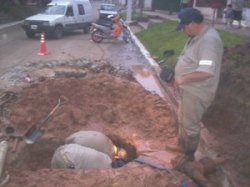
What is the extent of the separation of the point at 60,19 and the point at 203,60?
2064cm

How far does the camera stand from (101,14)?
39281 mm

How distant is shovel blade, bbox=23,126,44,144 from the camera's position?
783 cm

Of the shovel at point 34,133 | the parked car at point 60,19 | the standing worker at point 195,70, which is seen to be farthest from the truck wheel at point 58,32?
the standing worker at point 195,70

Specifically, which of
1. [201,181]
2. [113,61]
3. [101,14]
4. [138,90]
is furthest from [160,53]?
[101,14]

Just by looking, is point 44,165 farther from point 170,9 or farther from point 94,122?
point 170,9

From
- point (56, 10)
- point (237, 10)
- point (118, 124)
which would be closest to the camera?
point (118, 124)

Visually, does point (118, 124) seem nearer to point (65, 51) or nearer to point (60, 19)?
point (65, 51)

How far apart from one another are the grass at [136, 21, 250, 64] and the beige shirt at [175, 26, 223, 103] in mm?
8845

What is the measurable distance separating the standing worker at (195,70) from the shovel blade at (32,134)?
2.81 metres

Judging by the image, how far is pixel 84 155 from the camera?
6703 millimetres

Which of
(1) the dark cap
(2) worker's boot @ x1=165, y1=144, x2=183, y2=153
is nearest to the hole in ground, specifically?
(2) worker's boot @ x1=165, y1=144, x2=183, y2=153

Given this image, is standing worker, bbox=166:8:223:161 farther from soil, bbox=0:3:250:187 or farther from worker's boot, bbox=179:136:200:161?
soil, bbox=0:3:250:187

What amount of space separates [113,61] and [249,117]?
948 cm

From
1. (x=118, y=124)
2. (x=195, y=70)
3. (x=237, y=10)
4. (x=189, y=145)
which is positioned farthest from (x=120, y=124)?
(x=237, y=10)
